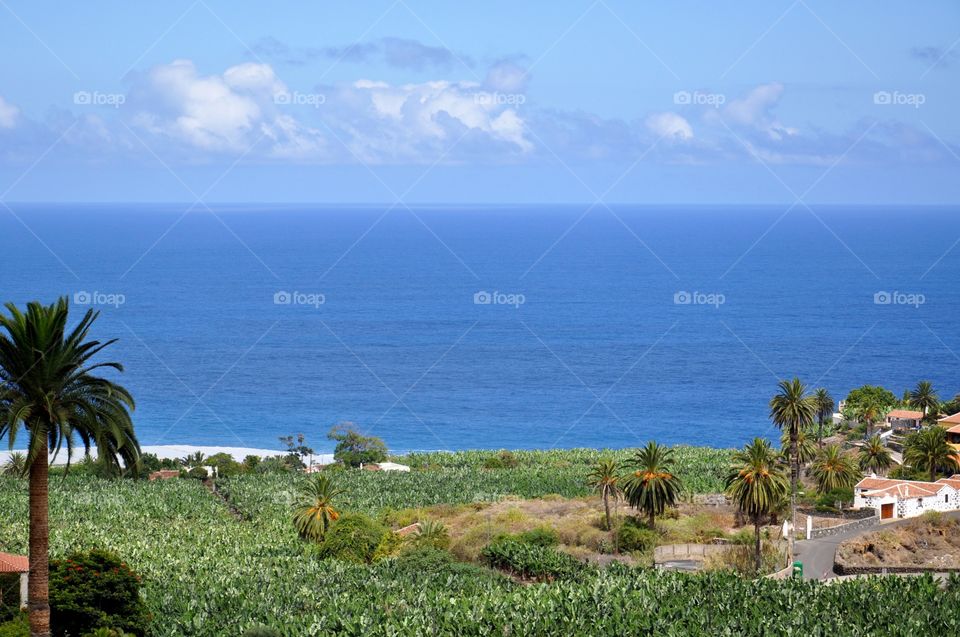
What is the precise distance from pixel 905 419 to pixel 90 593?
227 feet

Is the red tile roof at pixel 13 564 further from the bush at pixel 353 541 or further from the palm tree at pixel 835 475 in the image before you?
the palm tree at pixel 835 475

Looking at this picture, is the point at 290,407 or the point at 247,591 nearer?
the point at 247,591

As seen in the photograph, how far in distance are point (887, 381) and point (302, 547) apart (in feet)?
369

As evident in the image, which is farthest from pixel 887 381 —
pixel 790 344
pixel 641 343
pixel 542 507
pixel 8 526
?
pixel 8 526

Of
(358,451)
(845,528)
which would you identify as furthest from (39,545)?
(358,451)

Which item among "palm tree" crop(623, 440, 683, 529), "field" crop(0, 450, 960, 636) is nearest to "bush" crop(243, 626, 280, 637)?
"field" crop(0, 450, 960, 636)

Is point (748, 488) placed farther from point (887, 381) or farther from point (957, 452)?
point (887, 381)

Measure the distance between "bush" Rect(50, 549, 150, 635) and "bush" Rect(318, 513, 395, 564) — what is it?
54.0ft

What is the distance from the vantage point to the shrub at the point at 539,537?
177 feet

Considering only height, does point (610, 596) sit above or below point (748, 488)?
below

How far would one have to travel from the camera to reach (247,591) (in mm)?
41688

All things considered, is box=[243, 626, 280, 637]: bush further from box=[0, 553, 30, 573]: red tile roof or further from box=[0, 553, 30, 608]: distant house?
box=[0, 553, 30, 573]: red tile roof

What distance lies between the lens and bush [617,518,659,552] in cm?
5531

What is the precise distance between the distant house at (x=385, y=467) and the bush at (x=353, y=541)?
3129 centimetres
